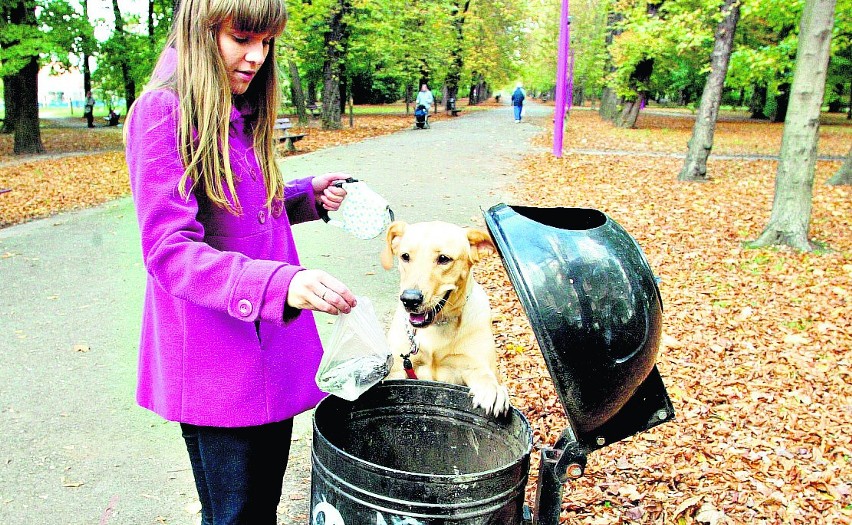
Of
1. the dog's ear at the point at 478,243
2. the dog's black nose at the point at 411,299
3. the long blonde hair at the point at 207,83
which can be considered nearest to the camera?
the long blonde hair at the point at 207,83

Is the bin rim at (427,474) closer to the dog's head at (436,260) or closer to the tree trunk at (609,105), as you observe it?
the dog's head at (436,260)

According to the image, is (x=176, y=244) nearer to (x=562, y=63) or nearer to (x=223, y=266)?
(x=223, y=266)

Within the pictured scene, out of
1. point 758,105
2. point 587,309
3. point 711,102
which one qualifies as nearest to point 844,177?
point 711,102

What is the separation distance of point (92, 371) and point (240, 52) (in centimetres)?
375

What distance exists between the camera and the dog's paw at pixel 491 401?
2281 mm

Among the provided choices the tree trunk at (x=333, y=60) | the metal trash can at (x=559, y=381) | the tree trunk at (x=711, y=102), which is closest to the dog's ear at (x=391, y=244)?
the metal trash can at (x=559, y=381)

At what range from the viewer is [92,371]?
4.79 metres

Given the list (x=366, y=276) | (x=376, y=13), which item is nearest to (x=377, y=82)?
(x=376, y=13)

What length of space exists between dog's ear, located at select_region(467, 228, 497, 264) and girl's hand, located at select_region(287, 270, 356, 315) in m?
1.52

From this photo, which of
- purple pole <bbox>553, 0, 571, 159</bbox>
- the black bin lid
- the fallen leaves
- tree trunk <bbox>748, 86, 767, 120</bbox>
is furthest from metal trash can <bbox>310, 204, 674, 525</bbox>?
tree trunk <bbox>748, 86, 767, 120</bbox>

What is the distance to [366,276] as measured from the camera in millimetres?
7102

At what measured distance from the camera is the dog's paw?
2281mm

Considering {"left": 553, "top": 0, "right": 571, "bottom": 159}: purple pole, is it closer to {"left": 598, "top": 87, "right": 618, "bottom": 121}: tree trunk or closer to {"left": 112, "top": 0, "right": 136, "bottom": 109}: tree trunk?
{"left": 112, "top": 0, "right": 136, "bottom": 109}: tree trunk

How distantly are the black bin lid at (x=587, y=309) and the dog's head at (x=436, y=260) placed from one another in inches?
43.8
